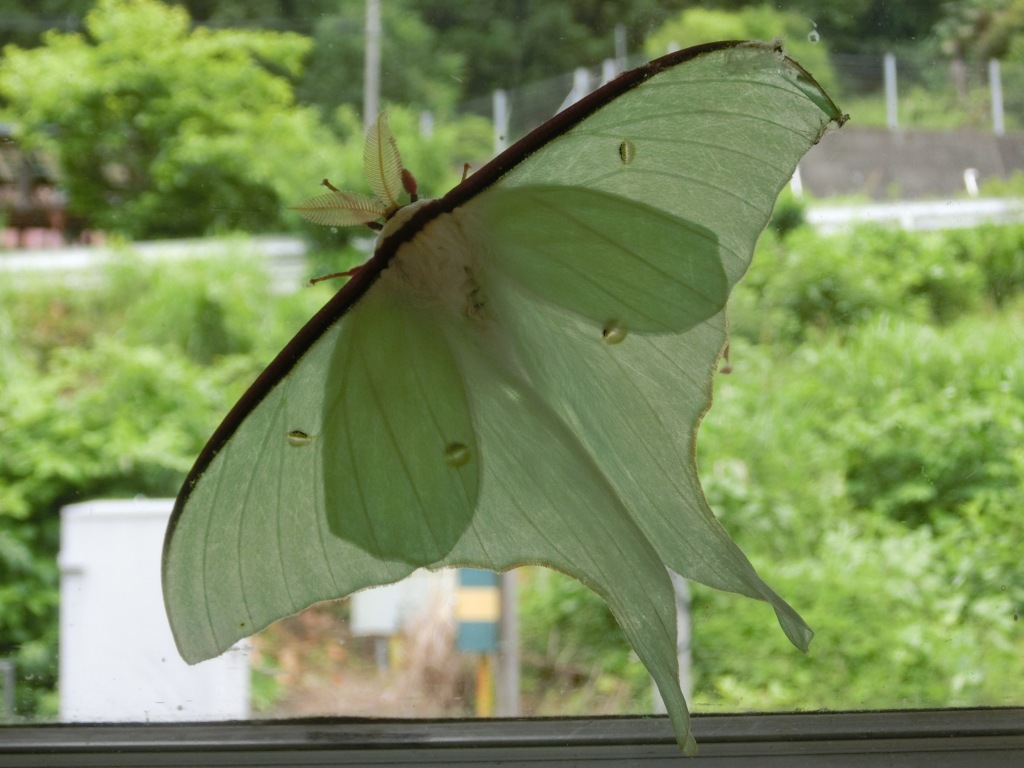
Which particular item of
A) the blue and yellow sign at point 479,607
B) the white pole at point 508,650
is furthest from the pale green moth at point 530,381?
the blue and yellow sign at point 479,607

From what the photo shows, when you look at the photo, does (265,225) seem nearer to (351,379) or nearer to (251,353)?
(251,353)

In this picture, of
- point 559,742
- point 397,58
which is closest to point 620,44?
point 397,58

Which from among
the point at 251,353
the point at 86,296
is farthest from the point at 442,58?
the point at 86,296

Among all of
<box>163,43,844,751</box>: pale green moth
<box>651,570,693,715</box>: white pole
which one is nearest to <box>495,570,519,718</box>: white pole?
<box>651,570,693,715</box>: white pole

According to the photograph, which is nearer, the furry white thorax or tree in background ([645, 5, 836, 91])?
the furry white thorax

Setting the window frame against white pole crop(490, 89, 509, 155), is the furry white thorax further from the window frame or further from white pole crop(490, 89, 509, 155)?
white pole crop(490, 89, 509, 155)

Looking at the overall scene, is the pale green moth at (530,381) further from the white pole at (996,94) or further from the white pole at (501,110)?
the white pole at (996,94)

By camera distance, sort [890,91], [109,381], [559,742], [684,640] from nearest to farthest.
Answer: [559,742]
[890,91]
[684,640]
[109,381]

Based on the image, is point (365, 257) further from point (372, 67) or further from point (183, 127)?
point (183, 127)

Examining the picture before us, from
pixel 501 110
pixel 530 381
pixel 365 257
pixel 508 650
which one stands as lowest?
pixel 508 650
